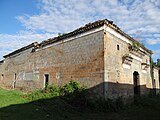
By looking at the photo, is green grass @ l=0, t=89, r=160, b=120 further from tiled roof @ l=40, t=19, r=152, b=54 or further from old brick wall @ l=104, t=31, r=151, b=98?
tiled roof @ l=40, t=19, r=152, b=54

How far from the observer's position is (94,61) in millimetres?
A: 10789

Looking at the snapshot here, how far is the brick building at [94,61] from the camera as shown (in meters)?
10.6

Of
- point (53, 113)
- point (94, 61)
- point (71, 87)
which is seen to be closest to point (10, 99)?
point (71, 87)

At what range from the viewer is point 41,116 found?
25.1 feet

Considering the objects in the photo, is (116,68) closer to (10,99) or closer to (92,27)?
(92,27)

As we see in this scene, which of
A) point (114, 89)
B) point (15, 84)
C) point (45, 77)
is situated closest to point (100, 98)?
point (114, 89)

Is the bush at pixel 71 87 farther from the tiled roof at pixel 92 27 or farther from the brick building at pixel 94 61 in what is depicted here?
the tiled roof at pixel 92 27

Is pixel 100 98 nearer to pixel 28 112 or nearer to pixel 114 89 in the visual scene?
pixel 114 89

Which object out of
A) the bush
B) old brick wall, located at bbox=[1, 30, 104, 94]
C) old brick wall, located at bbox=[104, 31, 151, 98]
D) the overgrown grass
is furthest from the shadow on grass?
old brick wall, located at bbox=[1, 30, 104, 94]

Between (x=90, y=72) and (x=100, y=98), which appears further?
(x=90, y=72)

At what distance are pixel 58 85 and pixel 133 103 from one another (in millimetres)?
5828

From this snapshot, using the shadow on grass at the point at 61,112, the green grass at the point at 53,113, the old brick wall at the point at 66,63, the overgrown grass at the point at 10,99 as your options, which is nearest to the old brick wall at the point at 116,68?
the shadow on grass at the point at 61,112

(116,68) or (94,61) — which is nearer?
(94,61)

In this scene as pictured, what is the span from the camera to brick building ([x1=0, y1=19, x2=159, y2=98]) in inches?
416
